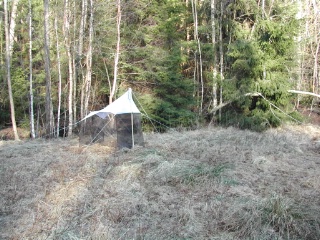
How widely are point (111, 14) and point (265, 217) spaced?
1035cm

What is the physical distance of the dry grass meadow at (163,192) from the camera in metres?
3.41

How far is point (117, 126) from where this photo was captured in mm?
7430

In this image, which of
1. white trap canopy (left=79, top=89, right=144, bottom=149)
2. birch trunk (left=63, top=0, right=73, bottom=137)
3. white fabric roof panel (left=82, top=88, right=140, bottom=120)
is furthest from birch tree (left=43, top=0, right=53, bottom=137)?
white fabric roof panel (left=82, top=88, right=140, bottom=120)

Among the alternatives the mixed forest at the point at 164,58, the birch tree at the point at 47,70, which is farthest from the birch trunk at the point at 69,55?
the birch tree at the point at 47,70

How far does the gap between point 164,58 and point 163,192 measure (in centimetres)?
803

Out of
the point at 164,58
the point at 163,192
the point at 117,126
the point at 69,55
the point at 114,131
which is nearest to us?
the point at 163,192

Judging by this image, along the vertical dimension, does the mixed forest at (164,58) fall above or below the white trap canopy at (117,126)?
above

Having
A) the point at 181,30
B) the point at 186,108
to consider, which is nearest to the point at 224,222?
the point at 186,108

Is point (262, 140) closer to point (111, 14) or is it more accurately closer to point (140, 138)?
point (140, 138)

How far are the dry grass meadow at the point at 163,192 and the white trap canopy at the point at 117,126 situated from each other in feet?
1.40

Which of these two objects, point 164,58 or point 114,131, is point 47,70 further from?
point 164,58

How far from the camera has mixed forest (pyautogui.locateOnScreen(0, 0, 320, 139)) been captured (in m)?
10.6

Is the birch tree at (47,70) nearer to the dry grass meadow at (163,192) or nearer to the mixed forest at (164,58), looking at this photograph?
the mixed forest at (164,58)

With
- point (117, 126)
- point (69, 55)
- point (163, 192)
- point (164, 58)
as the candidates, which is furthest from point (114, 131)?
point (164, 58)
